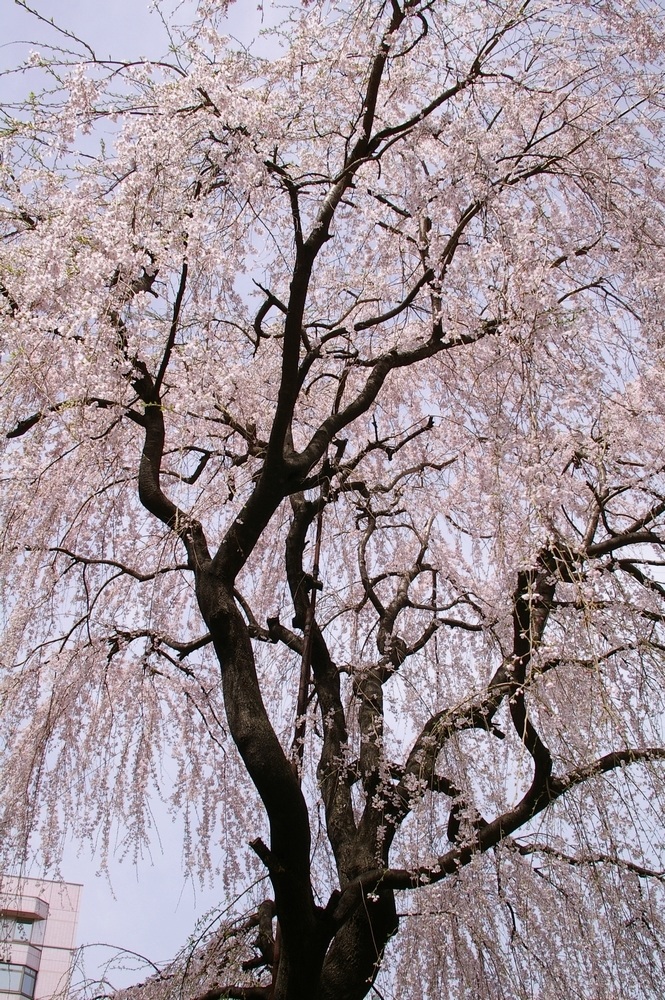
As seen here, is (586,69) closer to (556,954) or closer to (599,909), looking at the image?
(599,909)

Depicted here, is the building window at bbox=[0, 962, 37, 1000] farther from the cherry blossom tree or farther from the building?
the cherry blossom tree

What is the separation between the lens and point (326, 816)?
3.79 metres

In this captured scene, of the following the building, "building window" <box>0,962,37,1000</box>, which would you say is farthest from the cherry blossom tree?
"building window" <box>0,962,37,1000</box>

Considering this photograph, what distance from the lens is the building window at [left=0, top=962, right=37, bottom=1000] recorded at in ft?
48.8

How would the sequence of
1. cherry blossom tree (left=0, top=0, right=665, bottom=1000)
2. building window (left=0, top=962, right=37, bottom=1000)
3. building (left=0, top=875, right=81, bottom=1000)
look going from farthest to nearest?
building (left=0, top=875, right=81, bottom=1000)
building window (left=0, top=962, right=37, bottom=1000)
cherry blossom tree (left=0, top=0, right=665, bottom=1000)

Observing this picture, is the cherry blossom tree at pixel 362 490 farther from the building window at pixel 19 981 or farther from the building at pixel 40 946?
the building window at pixel 19 981

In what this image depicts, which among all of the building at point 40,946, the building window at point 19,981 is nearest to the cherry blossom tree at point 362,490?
the building at point 40,946

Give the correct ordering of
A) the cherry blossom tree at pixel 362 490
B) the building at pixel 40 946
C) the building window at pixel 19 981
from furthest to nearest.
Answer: the building at pixel 40 946
the building window at pixel 19 981
the cherry blossom tree at pixel 362 490

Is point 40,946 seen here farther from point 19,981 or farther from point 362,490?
point 362,490

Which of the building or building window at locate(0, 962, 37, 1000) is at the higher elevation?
the building

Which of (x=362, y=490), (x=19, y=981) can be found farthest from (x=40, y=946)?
(x=362, y=490)

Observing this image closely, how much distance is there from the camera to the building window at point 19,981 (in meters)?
14.9

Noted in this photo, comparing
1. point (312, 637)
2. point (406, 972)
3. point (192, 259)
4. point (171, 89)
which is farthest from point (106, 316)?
point (406, 972)

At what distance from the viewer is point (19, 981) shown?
15516 mm
